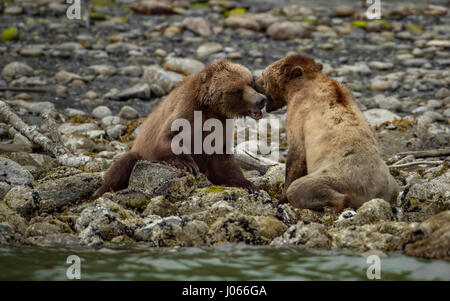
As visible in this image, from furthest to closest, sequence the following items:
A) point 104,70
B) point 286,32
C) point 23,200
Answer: point 286,32
point 104,70
point 23,200

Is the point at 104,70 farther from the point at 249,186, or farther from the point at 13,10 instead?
the point at 249,186

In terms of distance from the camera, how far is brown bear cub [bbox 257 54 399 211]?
766 centimetres

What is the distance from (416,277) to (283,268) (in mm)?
1162

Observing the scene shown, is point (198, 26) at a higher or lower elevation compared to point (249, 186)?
higher

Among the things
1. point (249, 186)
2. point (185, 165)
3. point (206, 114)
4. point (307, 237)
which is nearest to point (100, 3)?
point (206, 114)

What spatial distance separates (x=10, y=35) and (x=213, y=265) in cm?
1465

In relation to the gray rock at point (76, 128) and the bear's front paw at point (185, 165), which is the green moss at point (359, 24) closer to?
the gray rock at point (76, 128)

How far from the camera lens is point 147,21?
21.2m

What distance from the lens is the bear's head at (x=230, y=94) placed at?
9.55 m

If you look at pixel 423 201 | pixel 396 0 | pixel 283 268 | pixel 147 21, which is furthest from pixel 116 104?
pixel 396 0

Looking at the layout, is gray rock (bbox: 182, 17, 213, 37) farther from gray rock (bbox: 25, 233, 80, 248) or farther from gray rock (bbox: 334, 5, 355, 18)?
gray rock (bbox: 25, 233, 80, 248)

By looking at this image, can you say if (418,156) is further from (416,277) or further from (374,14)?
(374,14)

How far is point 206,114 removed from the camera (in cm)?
962

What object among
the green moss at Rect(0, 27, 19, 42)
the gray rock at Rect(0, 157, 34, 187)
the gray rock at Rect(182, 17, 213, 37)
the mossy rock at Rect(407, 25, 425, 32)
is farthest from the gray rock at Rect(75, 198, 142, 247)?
the mossy rock at Rect(407, 25, 425, 32)
